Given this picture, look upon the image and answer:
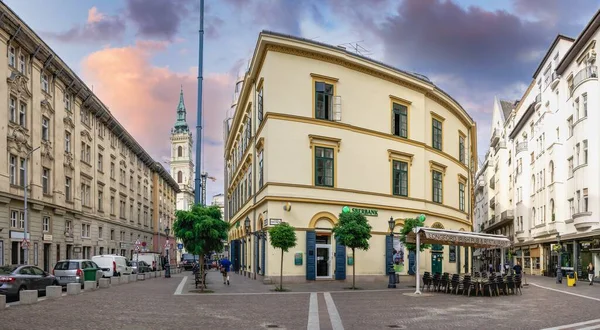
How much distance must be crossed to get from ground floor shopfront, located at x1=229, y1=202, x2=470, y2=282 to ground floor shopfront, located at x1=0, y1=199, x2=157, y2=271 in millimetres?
13959

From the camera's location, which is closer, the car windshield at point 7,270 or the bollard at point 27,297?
the bollard at point 27,297

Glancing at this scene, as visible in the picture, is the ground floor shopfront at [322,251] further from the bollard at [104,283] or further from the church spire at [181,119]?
the church spire at [181,119]

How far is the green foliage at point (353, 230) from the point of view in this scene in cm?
2866

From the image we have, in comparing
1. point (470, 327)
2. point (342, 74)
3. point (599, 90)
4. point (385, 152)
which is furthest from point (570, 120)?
point (470, 327)

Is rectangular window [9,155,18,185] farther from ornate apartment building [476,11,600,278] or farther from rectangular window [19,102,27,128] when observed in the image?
ornate apartment building [476,11,600,278]

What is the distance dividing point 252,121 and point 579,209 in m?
24.1

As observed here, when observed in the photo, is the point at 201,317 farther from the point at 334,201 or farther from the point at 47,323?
the point at 334,201

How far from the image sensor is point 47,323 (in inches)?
613

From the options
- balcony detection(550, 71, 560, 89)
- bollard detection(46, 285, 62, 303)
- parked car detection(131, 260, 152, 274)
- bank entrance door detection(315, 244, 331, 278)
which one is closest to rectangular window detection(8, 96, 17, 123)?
parked car detection(131, 260, 152, 274)

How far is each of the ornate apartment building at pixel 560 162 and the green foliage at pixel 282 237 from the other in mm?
23057

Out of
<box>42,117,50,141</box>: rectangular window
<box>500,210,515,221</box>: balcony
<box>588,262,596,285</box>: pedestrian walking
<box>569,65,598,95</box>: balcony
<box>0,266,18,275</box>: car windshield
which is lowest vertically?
<box>588,262,596,285</box>: pedestrian walking

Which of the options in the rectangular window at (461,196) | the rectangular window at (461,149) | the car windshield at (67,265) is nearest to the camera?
the car windshield at (67,265)

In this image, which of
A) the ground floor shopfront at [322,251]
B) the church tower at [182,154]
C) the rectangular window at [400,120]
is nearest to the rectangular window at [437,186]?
the ground floor shopfront at [322,251]

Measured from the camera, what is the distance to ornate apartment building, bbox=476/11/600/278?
137ft
